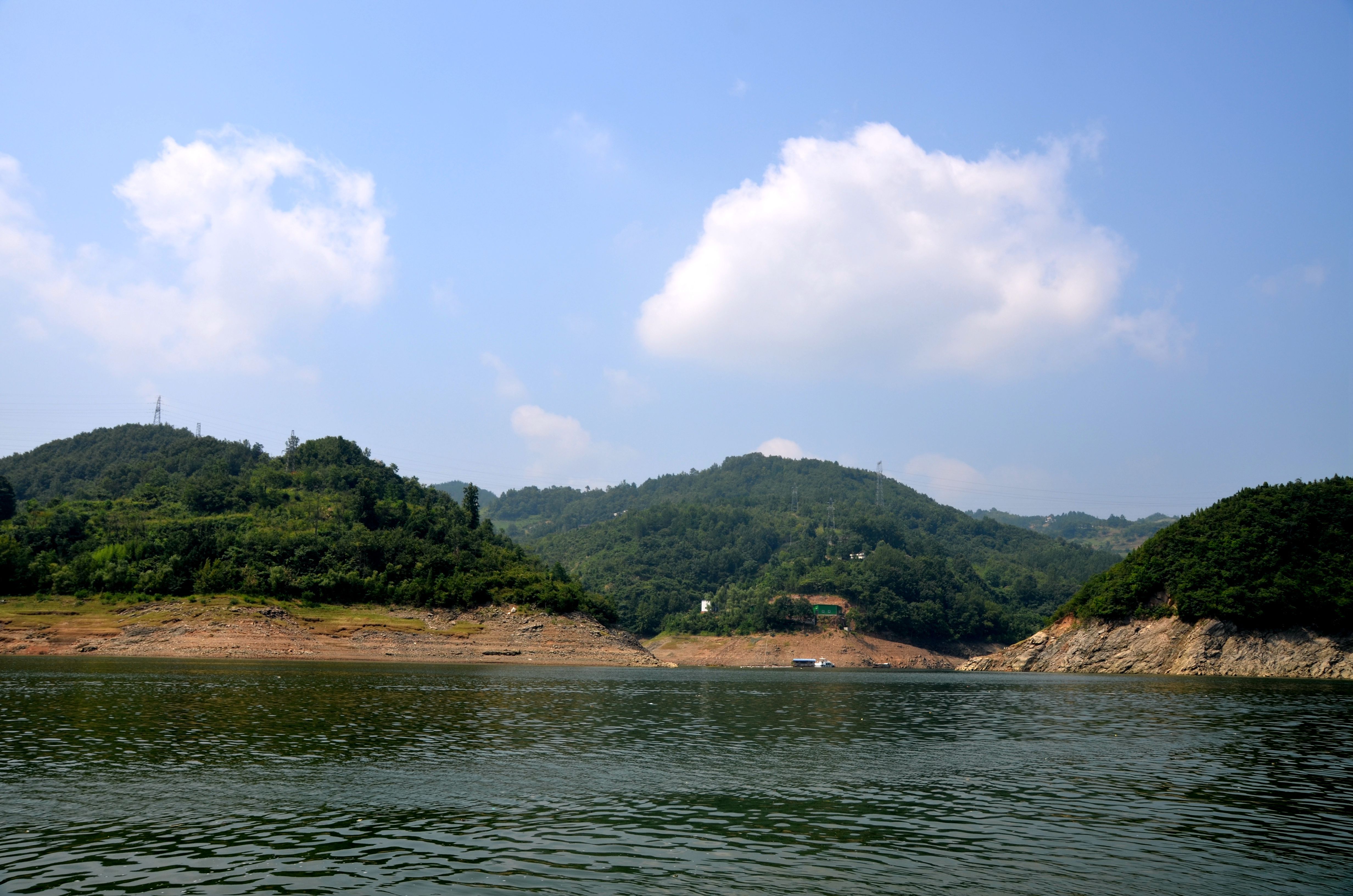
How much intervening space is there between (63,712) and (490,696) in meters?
23.3

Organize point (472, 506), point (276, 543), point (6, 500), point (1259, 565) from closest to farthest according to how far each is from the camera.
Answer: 1. point (1259, 565)
2. point (276, 543)
3. point (6, 500)
4. point (472, 506)

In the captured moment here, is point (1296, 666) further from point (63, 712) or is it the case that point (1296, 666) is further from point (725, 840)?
point (63, 712)

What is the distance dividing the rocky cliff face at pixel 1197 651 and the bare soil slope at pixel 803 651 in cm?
5777

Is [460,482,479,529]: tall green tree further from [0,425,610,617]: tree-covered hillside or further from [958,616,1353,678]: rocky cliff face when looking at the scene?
[958,616,1353,678]: rocky cliff face

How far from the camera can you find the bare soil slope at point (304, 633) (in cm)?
9781

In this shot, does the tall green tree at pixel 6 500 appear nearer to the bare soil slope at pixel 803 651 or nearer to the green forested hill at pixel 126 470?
the green forested hill at pixel 126 470

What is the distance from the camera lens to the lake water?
57.9 ft

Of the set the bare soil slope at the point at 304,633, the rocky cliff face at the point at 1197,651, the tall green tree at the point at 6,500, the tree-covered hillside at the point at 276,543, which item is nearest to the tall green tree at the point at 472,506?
the tree-covered hillside at the point at 276,543

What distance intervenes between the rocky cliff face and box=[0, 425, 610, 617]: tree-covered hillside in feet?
224

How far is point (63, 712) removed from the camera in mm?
40719

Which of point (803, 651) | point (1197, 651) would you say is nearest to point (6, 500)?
point (803, 651)

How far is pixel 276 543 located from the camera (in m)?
120

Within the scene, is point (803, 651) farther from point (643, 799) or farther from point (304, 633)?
point (643, 799)

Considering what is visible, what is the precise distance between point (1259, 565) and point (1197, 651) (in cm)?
1302
